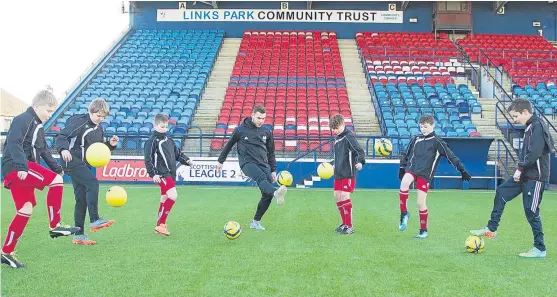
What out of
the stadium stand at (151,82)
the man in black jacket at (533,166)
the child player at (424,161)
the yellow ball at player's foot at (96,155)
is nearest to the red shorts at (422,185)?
the child player at (424,161)

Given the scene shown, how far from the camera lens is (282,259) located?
19.5 feet

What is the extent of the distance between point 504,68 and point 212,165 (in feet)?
50.7

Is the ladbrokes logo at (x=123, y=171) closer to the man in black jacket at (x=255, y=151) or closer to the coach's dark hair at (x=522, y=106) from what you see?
the man in black jacket at (x=255, y=151)

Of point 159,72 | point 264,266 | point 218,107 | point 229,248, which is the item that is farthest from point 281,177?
point 159,72

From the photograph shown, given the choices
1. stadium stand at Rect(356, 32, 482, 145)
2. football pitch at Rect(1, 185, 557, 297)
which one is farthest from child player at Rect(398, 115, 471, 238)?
stadium stand at Rect(356, 32, 482, 145)

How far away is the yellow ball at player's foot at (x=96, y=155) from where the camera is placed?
7012 millimetres

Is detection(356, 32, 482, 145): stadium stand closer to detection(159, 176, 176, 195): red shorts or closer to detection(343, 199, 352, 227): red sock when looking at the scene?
detection(343, 199, 352, 227): red sock

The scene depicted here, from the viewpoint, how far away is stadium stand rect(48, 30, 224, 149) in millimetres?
19969

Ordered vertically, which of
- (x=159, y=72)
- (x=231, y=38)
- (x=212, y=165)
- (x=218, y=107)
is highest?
(x=231, y=38)

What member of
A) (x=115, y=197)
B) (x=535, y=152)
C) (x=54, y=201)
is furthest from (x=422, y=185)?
(x=54, y=201)

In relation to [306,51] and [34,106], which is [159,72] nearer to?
[306,51]

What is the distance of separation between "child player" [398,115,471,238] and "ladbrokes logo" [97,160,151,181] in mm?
10642

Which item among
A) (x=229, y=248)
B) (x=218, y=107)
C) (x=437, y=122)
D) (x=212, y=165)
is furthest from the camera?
(x=218, y=107)

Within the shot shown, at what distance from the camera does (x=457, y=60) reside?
26516mm
